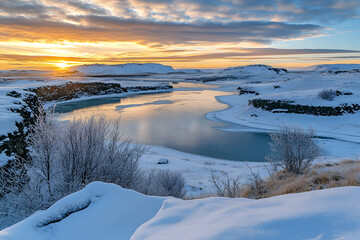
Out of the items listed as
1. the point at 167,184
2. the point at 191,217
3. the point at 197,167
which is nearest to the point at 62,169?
the point at 167,184

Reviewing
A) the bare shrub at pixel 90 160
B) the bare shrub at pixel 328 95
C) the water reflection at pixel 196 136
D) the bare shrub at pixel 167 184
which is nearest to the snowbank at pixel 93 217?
the bare shrub at pixel 90 160

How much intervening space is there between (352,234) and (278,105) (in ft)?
114

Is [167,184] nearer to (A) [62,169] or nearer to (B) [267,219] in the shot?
(A) [62,169]

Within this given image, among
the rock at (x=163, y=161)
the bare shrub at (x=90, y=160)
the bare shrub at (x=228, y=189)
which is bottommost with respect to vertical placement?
the rock at (x=163, y=161)

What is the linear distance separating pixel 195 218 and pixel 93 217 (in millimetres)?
2034

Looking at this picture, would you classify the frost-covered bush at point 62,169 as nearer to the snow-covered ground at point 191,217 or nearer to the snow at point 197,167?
the snow-covered ground at point 191,217

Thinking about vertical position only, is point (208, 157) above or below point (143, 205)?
below

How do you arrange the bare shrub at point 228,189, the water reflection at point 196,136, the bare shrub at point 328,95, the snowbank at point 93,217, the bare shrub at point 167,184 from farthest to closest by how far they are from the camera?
the bare shrub at point 328,95 → the water reflection at point 196,136 → the bare shrub at point 167,184 → the bare shrub at point 228,189 → the snowbank at point 93,217

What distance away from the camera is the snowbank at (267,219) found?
9.18 ft

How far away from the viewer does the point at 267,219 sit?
314cm

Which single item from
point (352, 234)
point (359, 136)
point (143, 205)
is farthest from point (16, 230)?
point (359, 136)

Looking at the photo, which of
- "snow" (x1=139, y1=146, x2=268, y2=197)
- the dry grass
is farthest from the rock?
the dry grass

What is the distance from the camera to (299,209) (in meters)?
3.32

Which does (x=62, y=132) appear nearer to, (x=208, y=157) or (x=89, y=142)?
(x=89, y=142)
